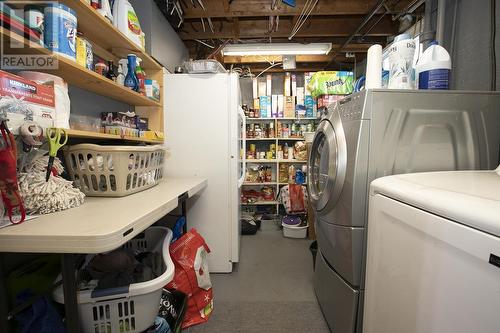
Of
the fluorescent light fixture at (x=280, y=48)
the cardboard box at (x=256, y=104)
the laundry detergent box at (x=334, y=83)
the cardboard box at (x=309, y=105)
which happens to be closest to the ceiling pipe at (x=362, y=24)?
the fluorescent light fixture at (x=280, y=48)

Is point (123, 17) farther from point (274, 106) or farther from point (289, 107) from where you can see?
point (289, 107)

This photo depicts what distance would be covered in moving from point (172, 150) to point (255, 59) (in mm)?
2005

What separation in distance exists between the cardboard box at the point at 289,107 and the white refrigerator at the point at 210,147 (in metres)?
1.69

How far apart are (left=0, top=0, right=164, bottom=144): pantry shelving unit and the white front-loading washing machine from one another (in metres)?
1.22

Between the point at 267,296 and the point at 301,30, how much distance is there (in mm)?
2649

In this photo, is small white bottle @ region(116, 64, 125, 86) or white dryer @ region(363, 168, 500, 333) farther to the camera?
small white bottle @ region(116, 64, 125, 86)

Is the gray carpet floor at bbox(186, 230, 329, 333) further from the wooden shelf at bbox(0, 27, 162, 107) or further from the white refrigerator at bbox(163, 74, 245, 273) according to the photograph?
the wooden shelf at bbox(0, 27, 162, 107)

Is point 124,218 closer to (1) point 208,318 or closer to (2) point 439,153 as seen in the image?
(1) point 208,318

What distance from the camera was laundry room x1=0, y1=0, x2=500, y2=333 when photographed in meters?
0.60

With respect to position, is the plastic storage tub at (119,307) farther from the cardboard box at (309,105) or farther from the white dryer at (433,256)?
the cardboard box at (309,105)

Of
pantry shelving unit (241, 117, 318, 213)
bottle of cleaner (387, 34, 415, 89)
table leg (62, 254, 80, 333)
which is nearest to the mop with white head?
table leg (62, 254, 80, 333)

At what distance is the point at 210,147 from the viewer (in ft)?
6.24

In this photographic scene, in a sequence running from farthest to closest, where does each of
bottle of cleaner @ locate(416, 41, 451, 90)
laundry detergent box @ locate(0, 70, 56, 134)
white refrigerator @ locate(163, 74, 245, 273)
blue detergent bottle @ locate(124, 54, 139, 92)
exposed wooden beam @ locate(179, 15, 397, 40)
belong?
exposed wooden beam @ locate(179, 15, 397, 40) → white refrigerator @ locate(163, 74, 245, 273) → blue detergent bottle @ locate(124, 54, 139, 92) → bottle of cleaner @ locate(416, 41, 451, 90) → laundry detergent box @ locate(0, 70, 56, 134)

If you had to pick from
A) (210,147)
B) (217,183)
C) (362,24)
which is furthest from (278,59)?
(217,183)
